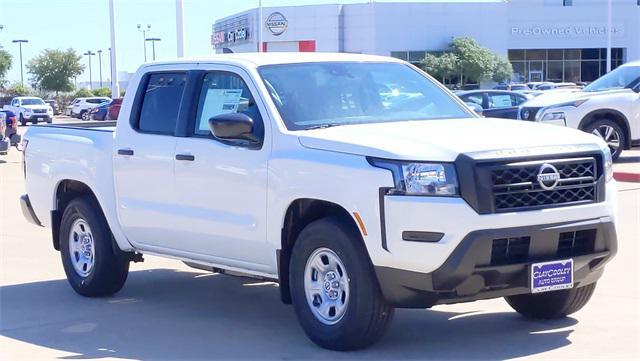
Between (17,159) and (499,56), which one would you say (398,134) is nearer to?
(17,159)

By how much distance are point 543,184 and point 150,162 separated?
323 centimetres

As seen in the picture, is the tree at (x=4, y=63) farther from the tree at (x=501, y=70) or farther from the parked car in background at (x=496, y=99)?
the parked car in background at (x=496, y=99)

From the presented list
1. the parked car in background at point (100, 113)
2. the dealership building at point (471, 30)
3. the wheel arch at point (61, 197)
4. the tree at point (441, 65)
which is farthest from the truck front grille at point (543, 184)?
the dealership building at point (471, 30)

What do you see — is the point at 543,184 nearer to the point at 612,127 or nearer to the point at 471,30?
the point at 612,127

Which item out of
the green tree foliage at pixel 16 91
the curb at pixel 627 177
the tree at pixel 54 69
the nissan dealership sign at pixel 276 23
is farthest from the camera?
the tree at pixel 54 69

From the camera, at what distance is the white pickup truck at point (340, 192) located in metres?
6.20

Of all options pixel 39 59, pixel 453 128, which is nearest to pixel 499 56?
pixel 39 59

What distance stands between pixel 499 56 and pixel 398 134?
65701 millimetres

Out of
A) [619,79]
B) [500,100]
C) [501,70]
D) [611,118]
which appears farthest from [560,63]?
[611,118]

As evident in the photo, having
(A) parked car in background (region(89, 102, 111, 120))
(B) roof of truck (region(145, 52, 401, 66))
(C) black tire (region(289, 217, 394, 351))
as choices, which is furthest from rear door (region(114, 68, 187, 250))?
(A) parked car in background (region(89, 102, 111, 120))

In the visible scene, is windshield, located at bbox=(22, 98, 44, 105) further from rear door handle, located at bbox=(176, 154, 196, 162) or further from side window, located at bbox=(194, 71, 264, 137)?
rear door handle, located at bbox=(176, 154, 196, 162)

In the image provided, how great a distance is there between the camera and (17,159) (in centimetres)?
2728

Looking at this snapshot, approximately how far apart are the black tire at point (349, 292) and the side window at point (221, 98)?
1.22 m

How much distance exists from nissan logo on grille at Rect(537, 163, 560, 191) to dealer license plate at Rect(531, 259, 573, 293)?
477 millimetres
